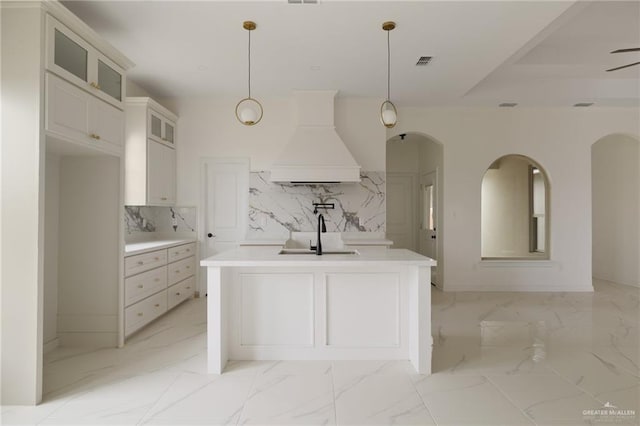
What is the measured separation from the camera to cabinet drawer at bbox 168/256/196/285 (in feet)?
14.8

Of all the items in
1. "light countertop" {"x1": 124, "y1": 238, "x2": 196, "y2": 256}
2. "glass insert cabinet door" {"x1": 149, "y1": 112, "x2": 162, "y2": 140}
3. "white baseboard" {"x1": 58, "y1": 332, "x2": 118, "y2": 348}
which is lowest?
"white baseboard" {"x1": 58, "y1": 332, "x2": 118, "y2": 348}

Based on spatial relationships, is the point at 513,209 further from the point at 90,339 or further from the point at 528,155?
the point at 90,339

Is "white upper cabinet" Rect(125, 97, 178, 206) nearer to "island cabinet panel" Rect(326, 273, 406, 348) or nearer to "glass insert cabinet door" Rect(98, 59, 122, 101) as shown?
"glass insert cabinet door" Rect(98, 59, 122, 101)

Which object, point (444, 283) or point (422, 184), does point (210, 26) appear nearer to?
point (444, 283)

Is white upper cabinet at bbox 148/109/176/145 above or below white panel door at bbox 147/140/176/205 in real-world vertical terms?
above

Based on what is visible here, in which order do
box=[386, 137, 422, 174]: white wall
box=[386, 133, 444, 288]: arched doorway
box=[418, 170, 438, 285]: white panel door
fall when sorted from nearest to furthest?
box=[418, 170, 438, 285]: white panel door
box=[386, 133, 444, 288]: arched doorway
box=[386, 137, 422, 174]: white wall

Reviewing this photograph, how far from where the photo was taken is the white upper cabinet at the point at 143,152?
4.41m

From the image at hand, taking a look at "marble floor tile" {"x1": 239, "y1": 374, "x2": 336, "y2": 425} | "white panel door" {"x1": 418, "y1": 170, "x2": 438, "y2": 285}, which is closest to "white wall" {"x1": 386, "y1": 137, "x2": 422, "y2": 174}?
"white panel door" {"x1": 418, "y1": 170, "x2": 438, "y2": 285}

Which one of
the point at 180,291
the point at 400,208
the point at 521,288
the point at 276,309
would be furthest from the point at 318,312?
the point at 400,208

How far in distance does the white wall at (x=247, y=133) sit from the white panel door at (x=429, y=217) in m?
1.68

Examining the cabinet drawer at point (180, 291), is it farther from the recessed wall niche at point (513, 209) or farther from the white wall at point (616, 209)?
the white wall at point (616, 209)

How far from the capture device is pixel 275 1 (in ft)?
9.60

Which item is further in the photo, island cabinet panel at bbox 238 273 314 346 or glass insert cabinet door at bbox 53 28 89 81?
island cabinet panel at bbox 238 273 314 346

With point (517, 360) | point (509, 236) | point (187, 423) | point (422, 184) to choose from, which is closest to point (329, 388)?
point (187, 423)
